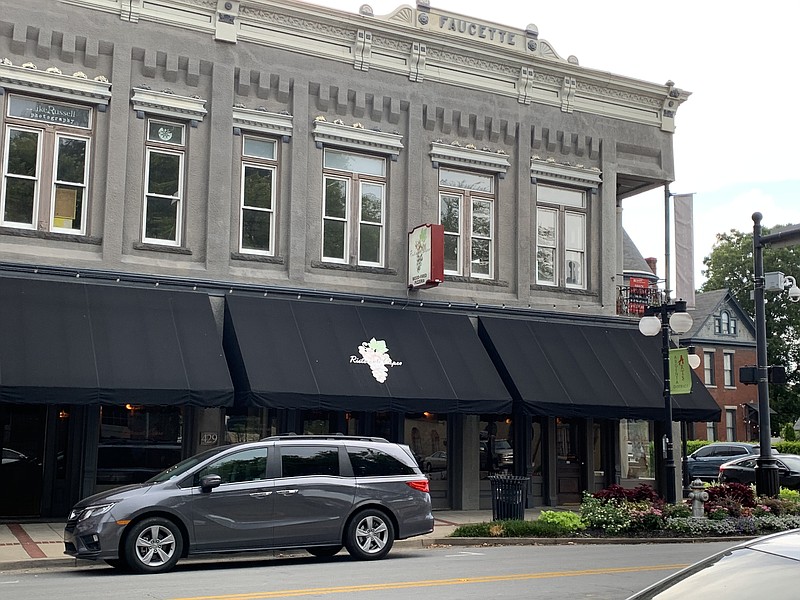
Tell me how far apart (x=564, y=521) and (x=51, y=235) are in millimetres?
10996

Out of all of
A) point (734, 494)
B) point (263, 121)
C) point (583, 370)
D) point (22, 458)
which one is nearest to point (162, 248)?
point (263, 121)

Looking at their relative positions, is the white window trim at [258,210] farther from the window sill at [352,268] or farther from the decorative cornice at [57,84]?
the decorative cornice at [57,84]

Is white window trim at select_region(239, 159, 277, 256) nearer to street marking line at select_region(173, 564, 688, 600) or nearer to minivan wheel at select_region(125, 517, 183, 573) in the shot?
minivan wheel at select_region(125, 517, 183, 573)

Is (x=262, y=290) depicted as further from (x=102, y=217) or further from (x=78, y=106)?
(x=78, y=106)

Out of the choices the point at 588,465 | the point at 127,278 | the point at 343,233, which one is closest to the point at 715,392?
the point at 588,465

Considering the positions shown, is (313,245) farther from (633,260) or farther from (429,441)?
(633,260)

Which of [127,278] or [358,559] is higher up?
[127,278]

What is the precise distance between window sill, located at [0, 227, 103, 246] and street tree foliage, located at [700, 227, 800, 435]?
160 feet

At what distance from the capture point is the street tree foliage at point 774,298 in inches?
2469

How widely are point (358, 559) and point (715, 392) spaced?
50.5 meters

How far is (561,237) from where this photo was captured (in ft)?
79.3

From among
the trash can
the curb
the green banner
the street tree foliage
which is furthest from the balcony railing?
the street tree foliage

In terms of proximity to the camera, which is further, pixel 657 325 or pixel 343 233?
pixel 343 233

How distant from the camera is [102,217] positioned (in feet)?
61.8
